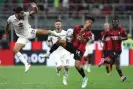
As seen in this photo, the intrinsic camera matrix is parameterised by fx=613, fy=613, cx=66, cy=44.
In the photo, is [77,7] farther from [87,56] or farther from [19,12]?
[19,12]

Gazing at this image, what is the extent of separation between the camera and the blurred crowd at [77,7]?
3962cm

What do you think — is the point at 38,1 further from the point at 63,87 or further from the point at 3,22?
the point at 63,87

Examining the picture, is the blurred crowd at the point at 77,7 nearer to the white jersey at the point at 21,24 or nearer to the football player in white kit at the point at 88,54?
the football player in white kit at the point at 88,54

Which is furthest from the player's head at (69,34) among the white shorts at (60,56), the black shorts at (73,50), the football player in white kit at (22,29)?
the white shorts at (60,56)

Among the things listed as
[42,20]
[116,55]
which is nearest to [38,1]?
[42,20]

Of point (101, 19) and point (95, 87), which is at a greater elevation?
point (95, 87)

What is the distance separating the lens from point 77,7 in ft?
132

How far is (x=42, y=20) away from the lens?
39.5 m

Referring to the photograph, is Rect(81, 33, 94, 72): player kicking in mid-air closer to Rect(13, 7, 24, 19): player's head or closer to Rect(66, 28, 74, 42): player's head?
Rect(66, 28, 74, 42): player's head

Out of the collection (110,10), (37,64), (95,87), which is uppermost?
(95,87)

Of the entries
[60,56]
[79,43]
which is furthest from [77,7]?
[79,43]

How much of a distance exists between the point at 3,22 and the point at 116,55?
47.9ft

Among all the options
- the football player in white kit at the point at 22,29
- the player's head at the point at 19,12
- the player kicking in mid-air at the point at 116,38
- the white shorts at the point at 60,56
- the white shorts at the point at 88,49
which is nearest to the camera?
the player's head at the point at 19,12

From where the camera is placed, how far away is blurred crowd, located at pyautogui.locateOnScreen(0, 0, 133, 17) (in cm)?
3962
